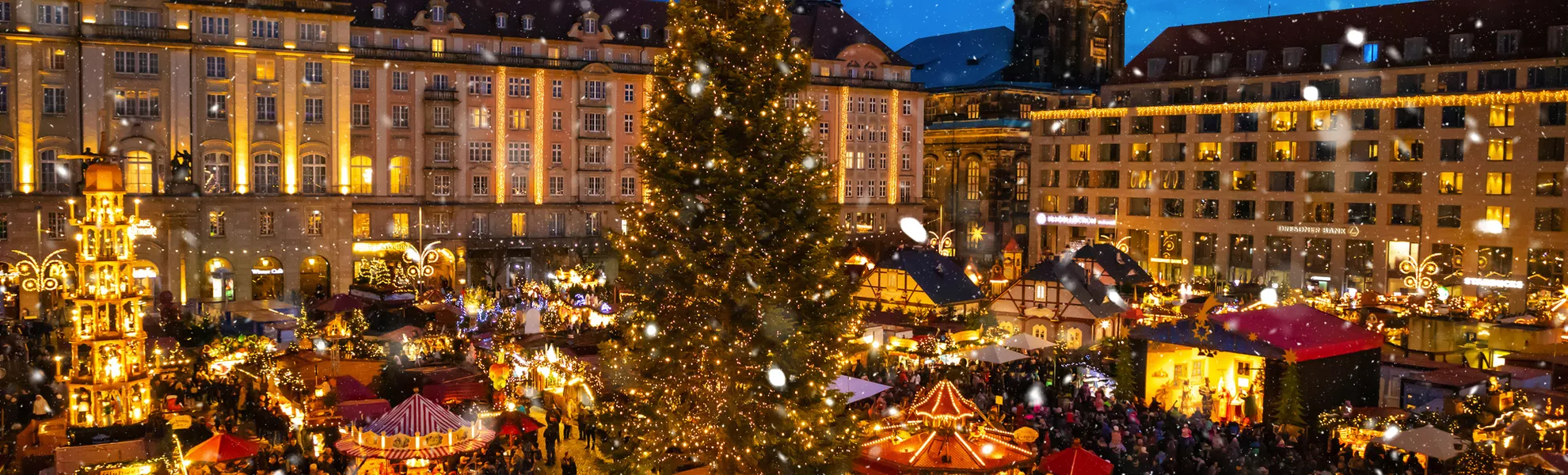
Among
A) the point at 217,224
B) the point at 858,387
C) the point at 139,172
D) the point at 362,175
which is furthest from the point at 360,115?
the point at 858,387

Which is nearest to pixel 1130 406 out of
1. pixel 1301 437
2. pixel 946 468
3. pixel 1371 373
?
pixel 1301 437

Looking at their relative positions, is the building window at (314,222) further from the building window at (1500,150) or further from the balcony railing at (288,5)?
the building window at (1500,150)

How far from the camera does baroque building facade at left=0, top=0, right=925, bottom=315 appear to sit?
4656 centimetres

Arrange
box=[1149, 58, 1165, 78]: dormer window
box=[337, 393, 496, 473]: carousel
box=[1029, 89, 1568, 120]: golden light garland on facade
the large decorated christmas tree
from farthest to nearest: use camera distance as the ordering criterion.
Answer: box=[1149, 58, 1165, 78]: dormer window
box=[1029, 89, 1568, 120]: golden light garland on facade
box=[337, 393, 496, 473]: carousel
the large decorated christmas tree

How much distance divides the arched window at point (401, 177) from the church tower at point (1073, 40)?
135 ft

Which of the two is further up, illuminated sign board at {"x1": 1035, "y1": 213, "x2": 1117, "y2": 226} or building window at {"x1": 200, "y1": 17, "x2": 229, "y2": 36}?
building window at {"x1": 200, "y1": 17, "x2": 229, "y2": 36}

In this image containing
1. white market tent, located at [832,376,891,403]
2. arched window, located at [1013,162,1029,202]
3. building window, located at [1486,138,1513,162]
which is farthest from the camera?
arched window, located at [1013,162,1029,202]

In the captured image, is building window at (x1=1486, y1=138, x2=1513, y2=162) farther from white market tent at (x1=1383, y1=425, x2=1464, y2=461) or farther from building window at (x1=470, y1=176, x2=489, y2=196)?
building window at (x1=470, y1=176, x2=489, y2=196)

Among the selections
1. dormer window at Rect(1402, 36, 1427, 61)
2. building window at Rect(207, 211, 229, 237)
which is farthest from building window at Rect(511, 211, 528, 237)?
dormer window at Rect(1402, 36, 1427, 61)

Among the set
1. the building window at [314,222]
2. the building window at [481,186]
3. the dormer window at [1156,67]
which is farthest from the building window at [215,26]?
the dormer window at [1156,67]

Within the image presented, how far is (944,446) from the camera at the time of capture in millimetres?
18422

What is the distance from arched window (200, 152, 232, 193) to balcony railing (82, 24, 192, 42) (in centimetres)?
448

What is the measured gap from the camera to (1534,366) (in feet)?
94.4

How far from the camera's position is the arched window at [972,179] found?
8025 centimetres
